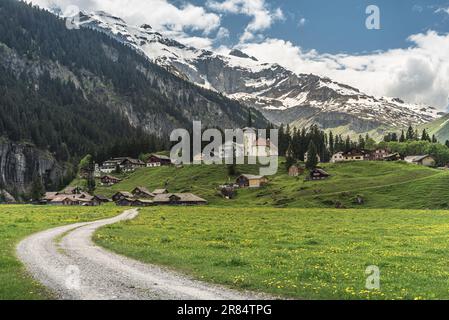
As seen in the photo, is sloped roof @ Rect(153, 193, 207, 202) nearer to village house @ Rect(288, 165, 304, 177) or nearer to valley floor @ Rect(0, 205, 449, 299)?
village house @ Rect(288, 165, 304, 177)

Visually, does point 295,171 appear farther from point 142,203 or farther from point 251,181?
point 142,203

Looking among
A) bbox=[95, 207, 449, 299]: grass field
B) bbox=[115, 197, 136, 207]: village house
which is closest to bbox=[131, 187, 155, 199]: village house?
bbox=[115, 197, 136, 207]: village house

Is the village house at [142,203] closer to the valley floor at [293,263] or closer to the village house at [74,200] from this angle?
the village house at [74,200]

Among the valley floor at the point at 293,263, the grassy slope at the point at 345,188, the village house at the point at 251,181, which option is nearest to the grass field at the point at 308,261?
the valley floor at the point at 293,263

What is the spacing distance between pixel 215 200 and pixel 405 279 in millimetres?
127180

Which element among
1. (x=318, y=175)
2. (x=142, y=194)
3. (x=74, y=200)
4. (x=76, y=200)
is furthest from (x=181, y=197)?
(x=318, y=175)

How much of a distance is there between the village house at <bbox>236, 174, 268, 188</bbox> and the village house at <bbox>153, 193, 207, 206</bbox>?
28.5 meters

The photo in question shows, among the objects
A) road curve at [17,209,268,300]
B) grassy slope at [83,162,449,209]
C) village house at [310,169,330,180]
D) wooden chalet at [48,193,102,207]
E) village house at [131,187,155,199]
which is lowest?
wooden chalet at [48,193,102,207]

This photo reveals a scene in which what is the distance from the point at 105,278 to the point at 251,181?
148946mm

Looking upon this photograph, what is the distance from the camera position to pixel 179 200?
14600 cm

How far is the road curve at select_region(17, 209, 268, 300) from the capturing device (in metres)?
18.6

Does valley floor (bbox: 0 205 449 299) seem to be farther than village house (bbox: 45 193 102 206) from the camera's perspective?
No
